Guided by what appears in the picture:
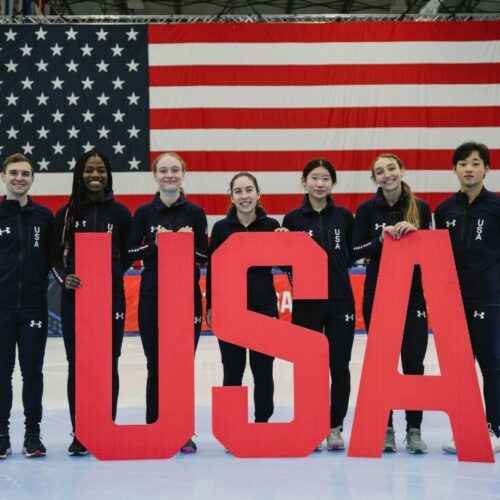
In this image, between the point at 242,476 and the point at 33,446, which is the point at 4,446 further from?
the point at 242,476

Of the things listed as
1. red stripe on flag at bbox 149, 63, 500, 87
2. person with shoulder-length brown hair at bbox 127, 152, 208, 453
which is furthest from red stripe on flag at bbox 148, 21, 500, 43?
person with shoulder-length brown hair at bbox 127, 152, 208, 453

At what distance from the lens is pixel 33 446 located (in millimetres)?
3502

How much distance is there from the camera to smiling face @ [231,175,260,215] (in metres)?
3.70

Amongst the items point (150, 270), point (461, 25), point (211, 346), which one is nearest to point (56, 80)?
point (211, 346)

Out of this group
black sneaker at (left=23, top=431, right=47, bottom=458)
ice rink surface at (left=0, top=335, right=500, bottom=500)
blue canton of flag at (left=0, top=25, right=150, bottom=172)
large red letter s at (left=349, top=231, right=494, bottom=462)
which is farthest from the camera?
blue canton of flag at (left=0, top=25, right=150, bottom=172)

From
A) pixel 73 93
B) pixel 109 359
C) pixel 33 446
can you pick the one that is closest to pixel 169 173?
pixel 109 359

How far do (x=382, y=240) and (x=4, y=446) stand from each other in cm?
207

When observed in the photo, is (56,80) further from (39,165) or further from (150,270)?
(150,270)

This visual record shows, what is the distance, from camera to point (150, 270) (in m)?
3.68

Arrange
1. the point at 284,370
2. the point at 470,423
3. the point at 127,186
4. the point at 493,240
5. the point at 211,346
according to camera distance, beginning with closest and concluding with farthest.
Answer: the point at 470,423, the point at 493,240, the point at 284,370, the point at 211,346, the point at 127,186

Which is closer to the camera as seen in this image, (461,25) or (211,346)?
(211,346)

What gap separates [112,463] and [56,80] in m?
7.73

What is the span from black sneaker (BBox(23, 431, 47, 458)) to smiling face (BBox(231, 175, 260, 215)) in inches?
59.3

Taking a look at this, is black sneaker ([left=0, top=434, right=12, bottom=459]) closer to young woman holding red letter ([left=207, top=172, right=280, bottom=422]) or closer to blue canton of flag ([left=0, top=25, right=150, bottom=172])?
young woman holding red letter ([left=207, top=172, right=280, bottom=422])
